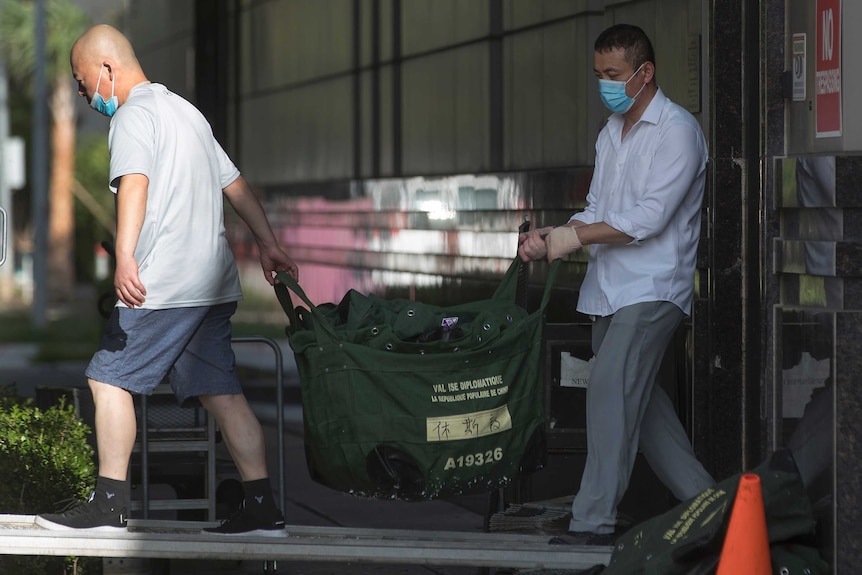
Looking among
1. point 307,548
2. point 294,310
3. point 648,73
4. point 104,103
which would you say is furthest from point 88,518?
point 648,73

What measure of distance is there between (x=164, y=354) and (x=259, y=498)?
0.59 m

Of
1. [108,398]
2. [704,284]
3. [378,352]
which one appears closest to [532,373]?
[378,352]

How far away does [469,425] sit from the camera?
16.6 feet

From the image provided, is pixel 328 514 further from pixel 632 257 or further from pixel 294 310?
pixel 632 257

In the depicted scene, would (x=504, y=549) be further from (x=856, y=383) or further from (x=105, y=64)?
(x=105, y=64)

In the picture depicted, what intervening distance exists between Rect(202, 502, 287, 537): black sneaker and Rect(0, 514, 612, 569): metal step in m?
0.07

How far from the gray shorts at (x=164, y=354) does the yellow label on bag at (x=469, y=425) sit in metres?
0.77

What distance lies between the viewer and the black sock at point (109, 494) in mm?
5164

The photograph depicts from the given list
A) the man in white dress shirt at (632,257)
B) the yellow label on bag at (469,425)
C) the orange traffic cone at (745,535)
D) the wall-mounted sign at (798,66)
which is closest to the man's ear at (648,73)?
the man in white dress shirt at (632,257)

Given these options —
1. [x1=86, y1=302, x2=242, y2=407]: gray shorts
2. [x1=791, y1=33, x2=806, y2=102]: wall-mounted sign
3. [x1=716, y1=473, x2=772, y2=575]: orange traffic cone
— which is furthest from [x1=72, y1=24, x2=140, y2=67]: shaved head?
[x1=716, y1=473, x2=772, y2=575]: orange traffic cone

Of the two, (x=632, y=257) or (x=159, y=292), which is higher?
(x=632, y=257)

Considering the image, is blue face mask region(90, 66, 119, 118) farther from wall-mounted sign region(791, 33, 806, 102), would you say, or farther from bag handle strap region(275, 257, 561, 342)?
wall-mounted sign region(791, 33, 806, 102)

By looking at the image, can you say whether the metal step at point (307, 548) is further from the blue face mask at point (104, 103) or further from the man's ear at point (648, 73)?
the man's ear at point (648, 73)

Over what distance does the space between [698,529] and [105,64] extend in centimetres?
255
